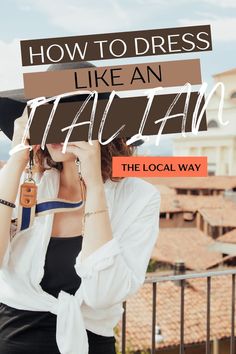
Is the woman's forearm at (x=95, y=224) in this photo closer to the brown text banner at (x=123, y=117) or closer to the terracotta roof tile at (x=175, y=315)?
the brown text banner at (x=123, y=117)

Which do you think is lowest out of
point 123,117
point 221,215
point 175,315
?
point 175,315

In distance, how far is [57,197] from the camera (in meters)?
1.12

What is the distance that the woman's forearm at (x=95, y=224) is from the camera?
1.01 metres

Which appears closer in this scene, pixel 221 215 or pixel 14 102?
pixel 14 102

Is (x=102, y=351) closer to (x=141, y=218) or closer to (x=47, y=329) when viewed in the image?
(x=47, y=329)

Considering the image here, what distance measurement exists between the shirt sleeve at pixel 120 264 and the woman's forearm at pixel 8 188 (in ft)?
0.43

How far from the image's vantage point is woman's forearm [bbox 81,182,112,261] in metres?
1.01

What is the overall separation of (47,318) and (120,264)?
0.59 feet

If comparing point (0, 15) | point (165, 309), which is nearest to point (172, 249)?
point (165, 309)

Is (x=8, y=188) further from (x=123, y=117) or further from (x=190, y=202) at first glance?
(x=190, y=202)

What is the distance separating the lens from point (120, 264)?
40.1 inches

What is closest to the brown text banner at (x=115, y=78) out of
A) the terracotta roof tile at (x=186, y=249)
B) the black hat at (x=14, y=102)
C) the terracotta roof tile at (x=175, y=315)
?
the black hat at (x=14, y=102)

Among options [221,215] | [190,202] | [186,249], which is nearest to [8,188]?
[186,249]

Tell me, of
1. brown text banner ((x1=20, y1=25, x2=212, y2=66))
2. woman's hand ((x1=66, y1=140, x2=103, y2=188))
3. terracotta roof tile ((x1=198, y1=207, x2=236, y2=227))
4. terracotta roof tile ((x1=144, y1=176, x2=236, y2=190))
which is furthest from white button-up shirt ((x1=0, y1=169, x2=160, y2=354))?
terracotta roof tile ((x1=144, y1=176, x2=236, y2=190))
